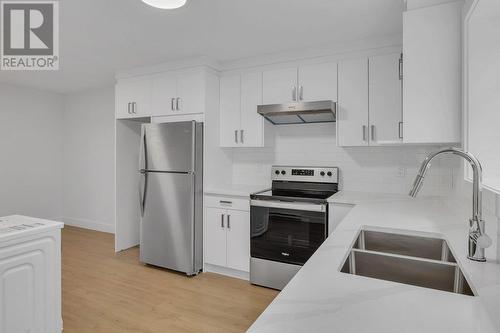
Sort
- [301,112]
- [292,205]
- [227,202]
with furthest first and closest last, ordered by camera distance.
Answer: [227,202] → [301,112] → [292,205]

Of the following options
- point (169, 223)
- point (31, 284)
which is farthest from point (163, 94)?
point (31, 284)

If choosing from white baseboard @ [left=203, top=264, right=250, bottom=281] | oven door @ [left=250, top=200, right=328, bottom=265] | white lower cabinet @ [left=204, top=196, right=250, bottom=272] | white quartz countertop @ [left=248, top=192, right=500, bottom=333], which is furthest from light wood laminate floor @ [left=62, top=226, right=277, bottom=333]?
white quartz countertop @ [left=248, top=192, right=500, bottom=333]

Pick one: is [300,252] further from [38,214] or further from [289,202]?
[38,214]

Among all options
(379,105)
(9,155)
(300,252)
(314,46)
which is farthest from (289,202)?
(9,155)

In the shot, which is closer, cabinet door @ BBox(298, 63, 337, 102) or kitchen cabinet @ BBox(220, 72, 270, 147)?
cabinet door @ BBox(298, 63, 337, 102)

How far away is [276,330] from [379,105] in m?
2.66

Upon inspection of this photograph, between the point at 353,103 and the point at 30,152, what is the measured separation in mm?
5162

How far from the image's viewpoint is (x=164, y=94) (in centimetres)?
361

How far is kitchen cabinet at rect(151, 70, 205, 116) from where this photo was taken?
11.1 ft

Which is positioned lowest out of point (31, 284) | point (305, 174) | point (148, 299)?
point (148, 299)

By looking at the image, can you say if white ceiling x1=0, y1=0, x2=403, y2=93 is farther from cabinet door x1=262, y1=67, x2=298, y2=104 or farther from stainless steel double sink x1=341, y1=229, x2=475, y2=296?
stainless steel double sink x1=341, y1=229, x2=475, y2=296

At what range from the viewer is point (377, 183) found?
3.11m

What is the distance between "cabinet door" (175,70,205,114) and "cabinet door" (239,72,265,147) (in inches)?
18.4

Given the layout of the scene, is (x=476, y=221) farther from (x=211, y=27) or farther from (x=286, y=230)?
(x=211, y=27)
